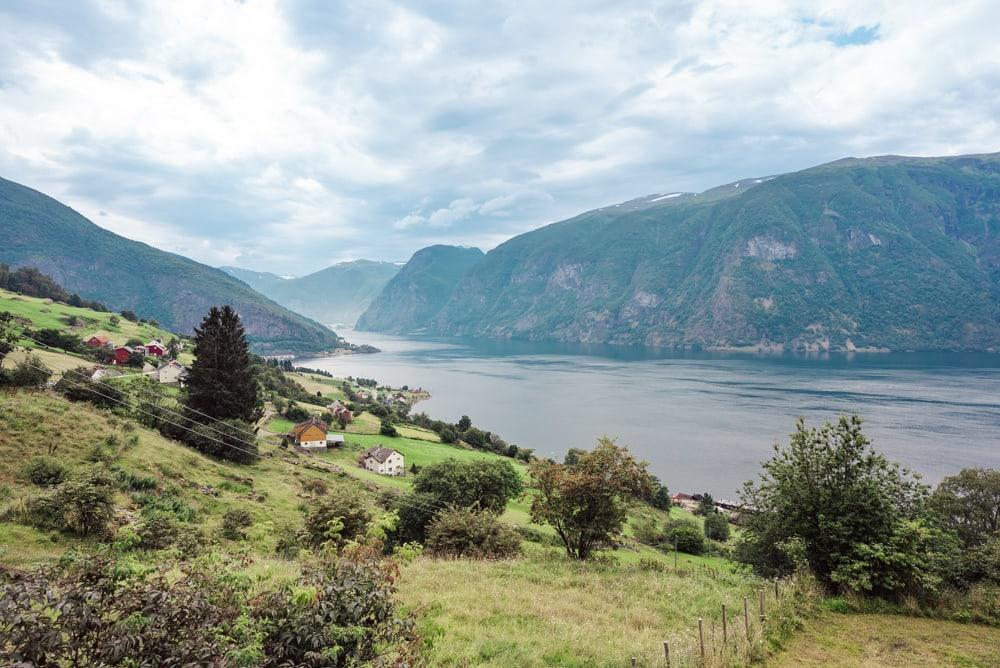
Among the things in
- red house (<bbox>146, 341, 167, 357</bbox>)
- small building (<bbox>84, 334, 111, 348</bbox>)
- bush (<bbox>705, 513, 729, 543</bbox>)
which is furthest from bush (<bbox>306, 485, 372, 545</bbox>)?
red house (<bbox>146, 341, 167, 357</bbox>)

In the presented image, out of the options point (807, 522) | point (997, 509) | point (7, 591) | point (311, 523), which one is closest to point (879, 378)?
point (997, 509)

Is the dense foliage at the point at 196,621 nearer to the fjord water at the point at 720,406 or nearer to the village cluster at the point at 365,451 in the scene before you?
the village cluster at the point at 365,451

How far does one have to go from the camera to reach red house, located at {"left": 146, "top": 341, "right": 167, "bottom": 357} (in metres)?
78.2

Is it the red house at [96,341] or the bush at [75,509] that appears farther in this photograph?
the red house at [96,341]

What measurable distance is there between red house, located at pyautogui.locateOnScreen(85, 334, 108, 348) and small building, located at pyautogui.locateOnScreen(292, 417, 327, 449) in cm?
4026

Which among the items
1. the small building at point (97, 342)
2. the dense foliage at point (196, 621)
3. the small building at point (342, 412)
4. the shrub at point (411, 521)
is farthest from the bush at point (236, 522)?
the small building at point (97, 342)

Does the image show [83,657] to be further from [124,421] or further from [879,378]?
[879,378]

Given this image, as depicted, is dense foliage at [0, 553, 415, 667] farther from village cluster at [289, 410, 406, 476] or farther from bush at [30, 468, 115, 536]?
village cluster at [289, 410, 406, 476]

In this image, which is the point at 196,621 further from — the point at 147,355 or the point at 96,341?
the point at 147,355

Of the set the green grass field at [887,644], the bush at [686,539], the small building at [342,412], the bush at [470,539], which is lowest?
the bush at [686,539]

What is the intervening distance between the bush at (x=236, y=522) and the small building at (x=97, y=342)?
66.7m

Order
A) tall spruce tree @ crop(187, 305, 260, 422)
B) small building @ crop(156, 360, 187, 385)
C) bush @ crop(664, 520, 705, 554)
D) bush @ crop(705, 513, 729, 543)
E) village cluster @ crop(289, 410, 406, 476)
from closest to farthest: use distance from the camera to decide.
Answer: tall spruce tree @ crop(187, 305, 260, 422)
bush @ crop(664, 520, 705, 554)
bush @ crop(705, 513, 729, 543)
village cluster @ crop(289, 410, 406, 476)
small building @ crop(156, 360, 187, 385)

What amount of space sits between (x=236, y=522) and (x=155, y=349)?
77.2 m

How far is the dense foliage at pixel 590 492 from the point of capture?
17.8 meters
